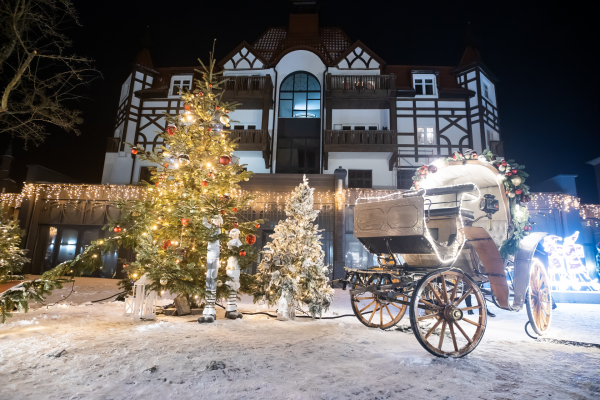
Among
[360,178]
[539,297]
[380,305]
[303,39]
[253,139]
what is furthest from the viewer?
[303,39]

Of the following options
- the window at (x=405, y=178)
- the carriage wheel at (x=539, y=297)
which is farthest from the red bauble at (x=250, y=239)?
the window at (x=405, y=178)

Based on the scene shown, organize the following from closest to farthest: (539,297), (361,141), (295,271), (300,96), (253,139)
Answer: (539,297), (295,271), (361,141), (253,139), (300,96)

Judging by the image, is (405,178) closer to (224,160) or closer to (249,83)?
(249,83)

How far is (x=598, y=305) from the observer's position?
9.39m

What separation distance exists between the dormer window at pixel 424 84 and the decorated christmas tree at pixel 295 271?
54.1ft

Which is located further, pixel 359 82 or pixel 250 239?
pixel 359 82

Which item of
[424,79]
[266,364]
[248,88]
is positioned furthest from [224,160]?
[424,79]

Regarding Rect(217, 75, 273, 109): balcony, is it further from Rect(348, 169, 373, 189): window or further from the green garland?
the green garland

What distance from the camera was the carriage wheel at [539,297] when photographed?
17.0 ft

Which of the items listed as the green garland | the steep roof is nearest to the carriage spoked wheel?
the green garland

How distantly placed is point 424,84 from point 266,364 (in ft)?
67.9

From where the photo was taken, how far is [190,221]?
6172 millimetres

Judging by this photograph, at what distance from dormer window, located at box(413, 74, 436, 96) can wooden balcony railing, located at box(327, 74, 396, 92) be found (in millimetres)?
2822

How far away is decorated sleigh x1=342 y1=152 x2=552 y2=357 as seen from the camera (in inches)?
164
